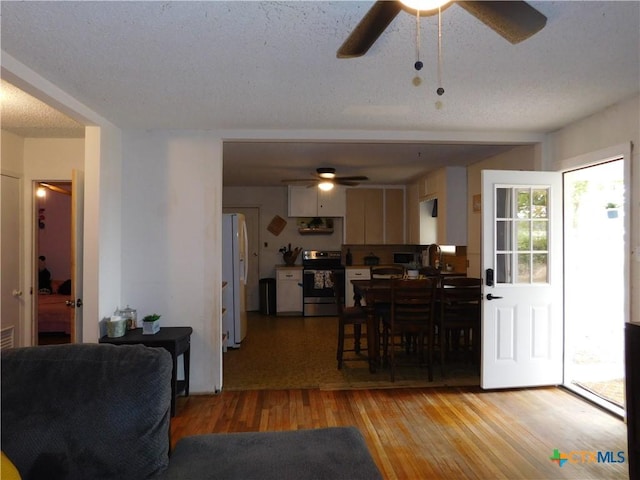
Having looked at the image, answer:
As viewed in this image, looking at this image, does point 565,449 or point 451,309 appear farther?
point 451,309

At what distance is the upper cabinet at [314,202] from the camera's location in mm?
6832

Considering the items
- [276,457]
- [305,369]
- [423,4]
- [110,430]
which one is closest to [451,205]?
[305,369]

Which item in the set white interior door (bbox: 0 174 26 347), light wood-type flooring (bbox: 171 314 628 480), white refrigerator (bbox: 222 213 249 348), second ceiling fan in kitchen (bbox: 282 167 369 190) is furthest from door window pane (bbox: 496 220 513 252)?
white interior door (bbox: 0 174 26 347)

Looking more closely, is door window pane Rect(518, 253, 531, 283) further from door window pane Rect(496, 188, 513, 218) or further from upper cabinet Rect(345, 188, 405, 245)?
upper cabinet Rect(345, 188, 405, 245)

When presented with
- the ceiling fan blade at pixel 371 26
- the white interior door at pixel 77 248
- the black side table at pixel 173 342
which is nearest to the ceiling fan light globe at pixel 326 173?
the black side table at pixel 173 342

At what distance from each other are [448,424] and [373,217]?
178 inches

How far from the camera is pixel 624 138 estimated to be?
2.68 m

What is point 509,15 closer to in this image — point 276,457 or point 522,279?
point 276,457

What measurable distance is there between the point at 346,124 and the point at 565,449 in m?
2.83

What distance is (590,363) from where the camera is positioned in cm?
397

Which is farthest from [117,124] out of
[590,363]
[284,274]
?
[590,363]

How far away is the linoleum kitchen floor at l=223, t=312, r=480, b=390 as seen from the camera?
3508 millimetres

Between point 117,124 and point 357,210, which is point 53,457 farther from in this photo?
point 357,210

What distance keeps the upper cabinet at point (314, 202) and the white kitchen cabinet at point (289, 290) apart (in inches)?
42.0
